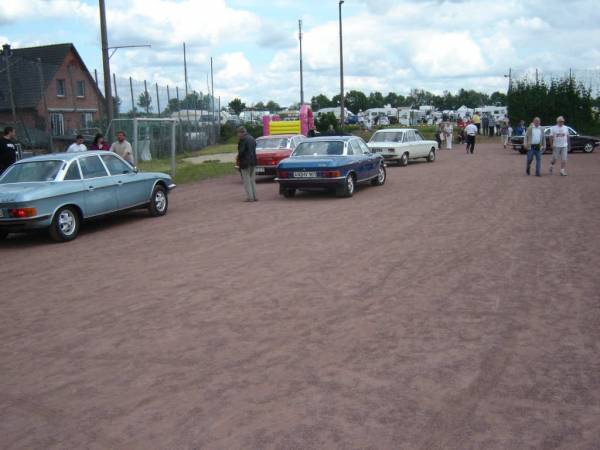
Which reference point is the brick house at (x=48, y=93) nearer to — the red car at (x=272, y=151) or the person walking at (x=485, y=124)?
the red car at (x=272, y=151)

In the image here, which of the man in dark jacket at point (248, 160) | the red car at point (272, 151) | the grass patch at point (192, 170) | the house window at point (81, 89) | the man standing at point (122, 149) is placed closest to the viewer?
the man in dark jacket at point (248, 160)

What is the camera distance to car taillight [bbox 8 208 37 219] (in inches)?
385

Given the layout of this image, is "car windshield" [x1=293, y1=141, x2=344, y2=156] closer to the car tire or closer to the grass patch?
the grass patch

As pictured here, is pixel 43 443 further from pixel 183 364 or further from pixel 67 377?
pixel 183 364

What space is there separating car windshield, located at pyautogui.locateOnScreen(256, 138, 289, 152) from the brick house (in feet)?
24.3

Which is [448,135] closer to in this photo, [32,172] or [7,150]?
[7,150]

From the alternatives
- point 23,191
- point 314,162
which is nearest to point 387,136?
point 314,162

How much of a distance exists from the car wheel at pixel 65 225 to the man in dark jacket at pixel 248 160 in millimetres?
4702

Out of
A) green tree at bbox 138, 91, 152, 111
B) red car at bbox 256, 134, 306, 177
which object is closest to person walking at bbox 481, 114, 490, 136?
green tree at bbox 138, 91, 152, 111

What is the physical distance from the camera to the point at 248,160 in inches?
571

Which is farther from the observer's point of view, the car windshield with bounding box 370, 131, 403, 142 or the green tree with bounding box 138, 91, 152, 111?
the green tree with bounding box 138, 91, 152, 111

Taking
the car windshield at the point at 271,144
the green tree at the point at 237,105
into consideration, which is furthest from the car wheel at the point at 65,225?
the green tree at the point at 237,105

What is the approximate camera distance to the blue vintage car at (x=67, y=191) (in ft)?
32.3

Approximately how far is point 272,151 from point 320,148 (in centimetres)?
421
